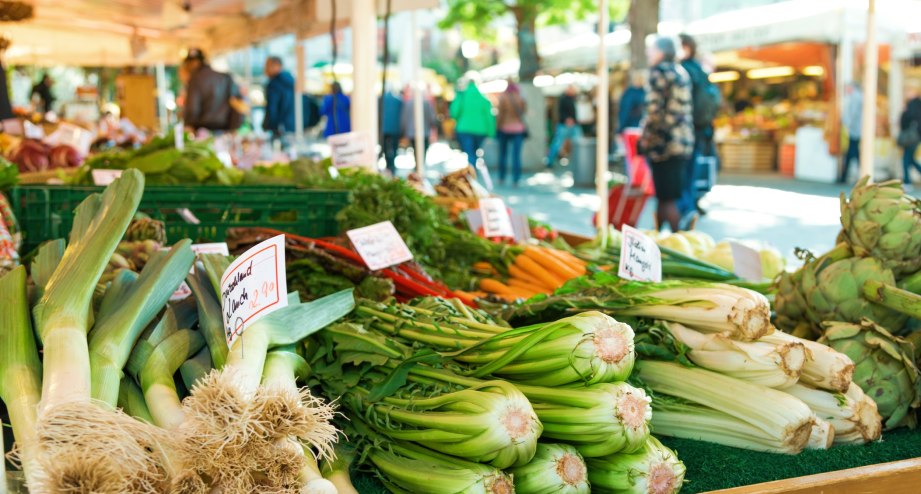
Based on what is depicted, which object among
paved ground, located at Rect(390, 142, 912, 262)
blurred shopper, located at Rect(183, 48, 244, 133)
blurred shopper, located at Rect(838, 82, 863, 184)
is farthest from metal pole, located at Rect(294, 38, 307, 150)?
blurred shopper, located at Rect(838, 82, 863, 184)

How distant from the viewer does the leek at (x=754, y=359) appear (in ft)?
6.63

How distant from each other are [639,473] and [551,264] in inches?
73.2

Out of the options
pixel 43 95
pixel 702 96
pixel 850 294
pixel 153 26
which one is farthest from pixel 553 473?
pixel 43 95

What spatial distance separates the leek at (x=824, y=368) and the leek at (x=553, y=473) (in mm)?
667

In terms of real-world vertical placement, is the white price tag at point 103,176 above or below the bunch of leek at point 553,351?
above

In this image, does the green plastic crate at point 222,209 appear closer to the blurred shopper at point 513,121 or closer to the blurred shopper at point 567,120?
the blurred shopper at point 513,121

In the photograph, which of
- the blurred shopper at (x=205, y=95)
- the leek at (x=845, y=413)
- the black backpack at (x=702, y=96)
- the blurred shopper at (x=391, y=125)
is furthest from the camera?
the blurred shopper at (x=391, y=125)

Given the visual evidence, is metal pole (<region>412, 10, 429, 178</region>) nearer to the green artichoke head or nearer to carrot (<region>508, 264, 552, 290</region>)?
carrot (<region>508, 264, 552, 290</region>)

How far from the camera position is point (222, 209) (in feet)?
10.8

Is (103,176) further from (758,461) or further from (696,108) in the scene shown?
(696,108)

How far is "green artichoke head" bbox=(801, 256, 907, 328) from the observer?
240 centimetres

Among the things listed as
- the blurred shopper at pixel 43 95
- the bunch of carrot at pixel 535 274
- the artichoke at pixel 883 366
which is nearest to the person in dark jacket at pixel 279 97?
the blurred shopper at pixel 43 95

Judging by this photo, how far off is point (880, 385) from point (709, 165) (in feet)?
29.0

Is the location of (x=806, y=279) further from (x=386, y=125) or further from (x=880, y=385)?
(x=386, y=125)
